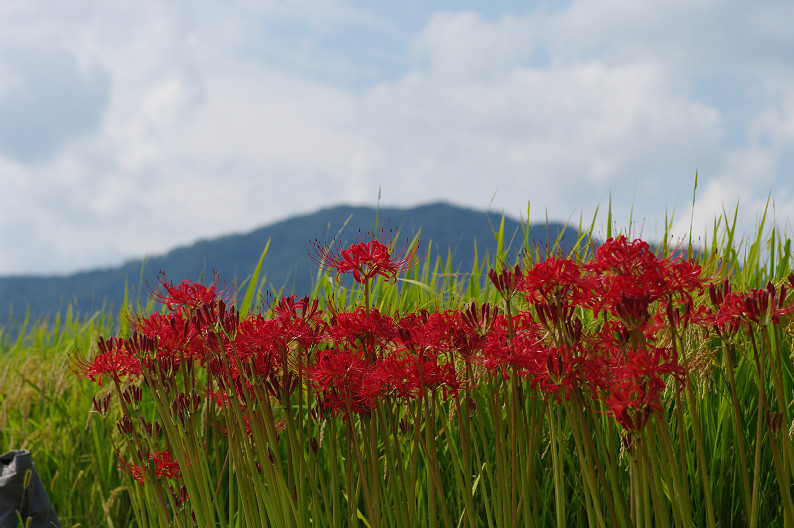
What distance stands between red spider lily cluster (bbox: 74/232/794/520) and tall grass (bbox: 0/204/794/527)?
38 mm

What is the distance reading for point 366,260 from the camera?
6.94ft

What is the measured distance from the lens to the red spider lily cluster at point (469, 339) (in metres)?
1.61

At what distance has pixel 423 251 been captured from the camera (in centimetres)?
247

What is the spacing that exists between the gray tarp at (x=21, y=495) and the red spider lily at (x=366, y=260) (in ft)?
7.96

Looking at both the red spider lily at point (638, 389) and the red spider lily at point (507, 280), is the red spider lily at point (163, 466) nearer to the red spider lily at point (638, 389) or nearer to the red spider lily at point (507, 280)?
the red spider lily at point (507, 280)

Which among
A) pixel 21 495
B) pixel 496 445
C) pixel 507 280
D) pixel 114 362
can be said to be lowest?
pixel 21 495

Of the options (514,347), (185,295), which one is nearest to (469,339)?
(514,347)

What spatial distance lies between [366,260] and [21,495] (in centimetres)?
267

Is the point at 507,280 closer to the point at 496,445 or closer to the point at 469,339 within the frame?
the point at 469,339

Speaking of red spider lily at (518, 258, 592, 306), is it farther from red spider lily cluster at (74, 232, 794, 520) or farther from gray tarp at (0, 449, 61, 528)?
gray tarp at (0, 449, 61, 528)

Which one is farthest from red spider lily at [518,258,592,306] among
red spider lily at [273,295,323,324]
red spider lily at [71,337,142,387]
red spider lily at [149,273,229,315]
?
red spider lily at [71,337,142,387]

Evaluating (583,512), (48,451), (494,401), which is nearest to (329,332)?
(494,401)

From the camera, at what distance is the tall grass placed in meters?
1.80

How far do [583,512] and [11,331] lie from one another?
268 inches
